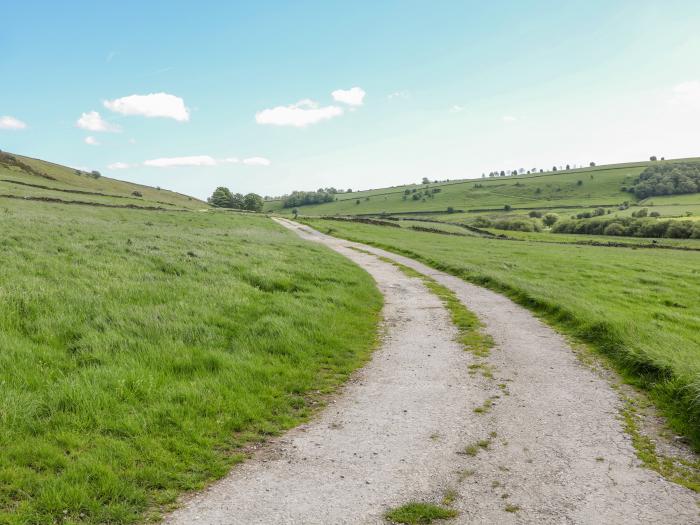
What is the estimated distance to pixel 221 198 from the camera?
142 meters

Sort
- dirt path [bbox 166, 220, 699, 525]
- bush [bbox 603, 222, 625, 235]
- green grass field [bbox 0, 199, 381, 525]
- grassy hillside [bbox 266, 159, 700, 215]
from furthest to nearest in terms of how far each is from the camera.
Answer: grassy hillside [bbox 266, 159, 700, 215]
bush [bbox 603, 222, 625, 235]
green grass field [bbox 0, 199, 381, 525]
dirt path [bbox 166, 220, 699, 525]

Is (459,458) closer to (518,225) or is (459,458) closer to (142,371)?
(142,371)

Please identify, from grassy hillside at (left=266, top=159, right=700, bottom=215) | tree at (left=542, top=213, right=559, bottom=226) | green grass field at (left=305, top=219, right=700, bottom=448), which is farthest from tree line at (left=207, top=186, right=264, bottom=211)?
green grass field at (left=305, top=219, right=700, bottom=448)

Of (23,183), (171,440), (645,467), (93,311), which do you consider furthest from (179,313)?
(23,183)

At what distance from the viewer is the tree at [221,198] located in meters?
142

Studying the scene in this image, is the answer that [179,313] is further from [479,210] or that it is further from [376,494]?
[479,210]

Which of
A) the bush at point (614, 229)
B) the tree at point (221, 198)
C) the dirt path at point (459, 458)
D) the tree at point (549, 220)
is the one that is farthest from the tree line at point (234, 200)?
the dirt path at point (459, 458)

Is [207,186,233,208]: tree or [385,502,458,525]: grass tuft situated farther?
[207,186,233,208]: tree

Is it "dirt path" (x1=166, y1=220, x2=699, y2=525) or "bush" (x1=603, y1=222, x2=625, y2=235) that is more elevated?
"bush" (x1=603, y1=222, x2=625, y2=235)

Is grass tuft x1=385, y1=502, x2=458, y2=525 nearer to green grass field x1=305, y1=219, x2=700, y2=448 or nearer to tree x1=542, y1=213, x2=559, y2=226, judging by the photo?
green grass field x1=305, y1=219, x2=700, y2=448

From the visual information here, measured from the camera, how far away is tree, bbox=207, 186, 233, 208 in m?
142

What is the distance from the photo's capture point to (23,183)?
72.2 meters

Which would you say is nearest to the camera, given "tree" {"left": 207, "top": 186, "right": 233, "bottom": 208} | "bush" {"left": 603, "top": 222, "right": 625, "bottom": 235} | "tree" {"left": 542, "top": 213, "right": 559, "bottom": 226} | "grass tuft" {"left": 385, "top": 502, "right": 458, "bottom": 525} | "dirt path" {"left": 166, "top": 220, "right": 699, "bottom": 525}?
"grass tuft" {"left": 385, "top": 502, "right": 458, "bottom": 525}

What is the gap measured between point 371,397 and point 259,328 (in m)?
3.64
